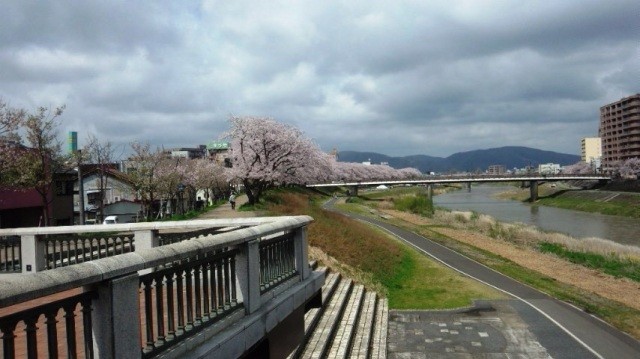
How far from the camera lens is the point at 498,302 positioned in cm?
2022

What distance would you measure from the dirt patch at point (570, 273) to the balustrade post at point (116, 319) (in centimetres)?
2344

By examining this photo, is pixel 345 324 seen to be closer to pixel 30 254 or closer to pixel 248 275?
pixel 248 275

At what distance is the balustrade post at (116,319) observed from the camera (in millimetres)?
4367

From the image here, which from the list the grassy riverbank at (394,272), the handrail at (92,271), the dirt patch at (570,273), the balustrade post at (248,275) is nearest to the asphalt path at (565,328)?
the grassy riverbank at (394,272)

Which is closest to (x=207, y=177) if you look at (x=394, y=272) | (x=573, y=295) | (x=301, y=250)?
(x=394, y=272)

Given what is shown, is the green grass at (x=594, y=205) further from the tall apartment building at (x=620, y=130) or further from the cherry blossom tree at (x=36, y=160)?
the cherry blossom tree at (x=36, y=160)

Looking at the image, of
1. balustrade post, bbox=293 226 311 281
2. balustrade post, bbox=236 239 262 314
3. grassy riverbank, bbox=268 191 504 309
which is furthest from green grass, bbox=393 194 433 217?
balustrade post, bbox=236 239 262 314

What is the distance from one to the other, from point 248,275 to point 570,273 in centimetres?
2766

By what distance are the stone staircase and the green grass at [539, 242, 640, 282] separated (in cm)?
1878

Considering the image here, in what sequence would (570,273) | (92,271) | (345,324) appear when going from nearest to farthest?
→ (92,271)
(345,324)
(570,273)

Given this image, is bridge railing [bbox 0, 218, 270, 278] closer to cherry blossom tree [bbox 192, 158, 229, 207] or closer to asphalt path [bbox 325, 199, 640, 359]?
asphalt path [bbox 325, 199, 640, 359]

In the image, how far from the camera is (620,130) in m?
156

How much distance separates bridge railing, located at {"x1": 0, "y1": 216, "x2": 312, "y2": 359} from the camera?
378 centimetres

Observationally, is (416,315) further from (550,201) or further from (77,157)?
(550,201)
